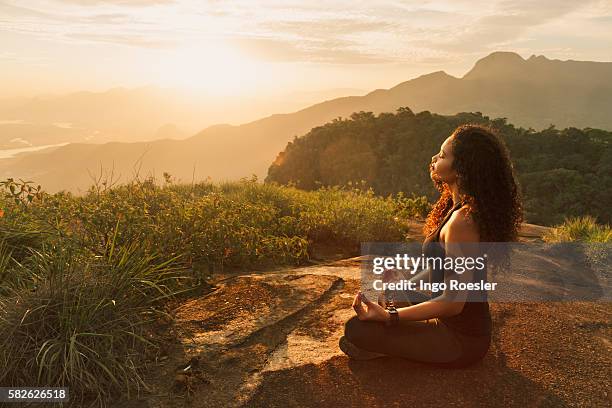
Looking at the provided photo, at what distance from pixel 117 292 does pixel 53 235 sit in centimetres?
98

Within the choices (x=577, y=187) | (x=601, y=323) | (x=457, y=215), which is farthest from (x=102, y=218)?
(x=577, y=187)

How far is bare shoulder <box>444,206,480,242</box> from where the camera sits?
3.09 m

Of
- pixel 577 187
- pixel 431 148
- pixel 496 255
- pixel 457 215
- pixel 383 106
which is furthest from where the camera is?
pixel 383 106

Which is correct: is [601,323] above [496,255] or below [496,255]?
below

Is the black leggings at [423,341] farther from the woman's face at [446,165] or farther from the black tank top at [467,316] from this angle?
the woman's face at [446,165]

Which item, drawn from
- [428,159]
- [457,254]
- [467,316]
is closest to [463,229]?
[457,254]

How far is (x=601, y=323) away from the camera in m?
4.72

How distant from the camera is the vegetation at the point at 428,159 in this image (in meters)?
23.7

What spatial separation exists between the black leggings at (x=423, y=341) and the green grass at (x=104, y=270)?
1534 mm

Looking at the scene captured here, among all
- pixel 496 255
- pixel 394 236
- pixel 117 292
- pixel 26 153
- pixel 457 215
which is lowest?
pixel 26 153

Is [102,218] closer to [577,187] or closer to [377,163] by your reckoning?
[577,187]

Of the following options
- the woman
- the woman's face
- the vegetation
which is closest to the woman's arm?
the woman

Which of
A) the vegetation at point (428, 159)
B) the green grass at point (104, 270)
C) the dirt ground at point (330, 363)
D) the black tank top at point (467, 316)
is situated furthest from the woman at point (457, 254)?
the vegetation at point (428, 159)

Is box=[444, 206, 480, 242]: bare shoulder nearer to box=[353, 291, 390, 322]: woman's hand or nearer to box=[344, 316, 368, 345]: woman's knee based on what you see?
box=[353, 291, 390, 322]: woman's hand
